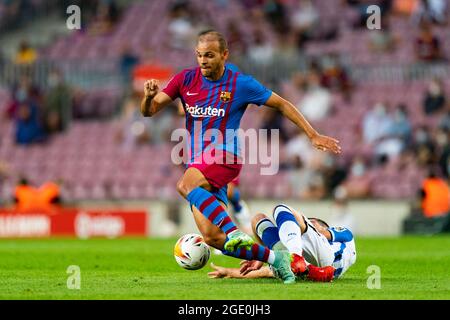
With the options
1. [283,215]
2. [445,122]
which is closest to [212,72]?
[283,215]

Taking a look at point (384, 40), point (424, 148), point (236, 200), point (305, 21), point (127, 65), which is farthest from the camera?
point (127, 65)

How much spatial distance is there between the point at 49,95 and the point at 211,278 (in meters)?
16.9

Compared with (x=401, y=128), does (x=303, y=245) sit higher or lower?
lower

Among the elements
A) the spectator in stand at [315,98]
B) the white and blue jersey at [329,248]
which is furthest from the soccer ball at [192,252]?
the spectator in stand at [315,98]

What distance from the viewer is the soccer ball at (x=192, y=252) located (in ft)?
35.0

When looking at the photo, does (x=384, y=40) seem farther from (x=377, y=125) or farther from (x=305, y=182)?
(x=305, y=182)

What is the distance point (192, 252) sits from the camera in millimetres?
10648

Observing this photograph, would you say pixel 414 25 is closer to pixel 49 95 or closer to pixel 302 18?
pixel 302 18

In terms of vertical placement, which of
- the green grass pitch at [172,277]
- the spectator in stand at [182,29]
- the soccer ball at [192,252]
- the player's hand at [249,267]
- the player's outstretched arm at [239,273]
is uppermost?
the spectator in stand at [182,29]

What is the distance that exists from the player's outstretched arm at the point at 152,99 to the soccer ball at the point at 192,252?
119 cm

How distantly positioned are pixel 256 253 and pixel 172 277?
63.3 inches

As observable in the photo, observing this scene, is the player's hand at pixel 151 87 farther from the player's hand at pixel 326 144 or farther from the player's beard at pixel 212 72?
the player's hand at pixel 326 144

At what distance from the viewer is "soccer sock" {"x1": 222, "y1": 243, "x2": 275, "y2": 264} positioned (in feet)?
33.1

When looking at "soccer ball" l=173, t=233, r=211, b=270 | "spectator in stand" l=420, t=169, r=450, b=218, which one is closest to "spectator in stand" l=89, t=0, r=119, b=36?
"spectator in stand" l=420, t=169, r=450, b=218
